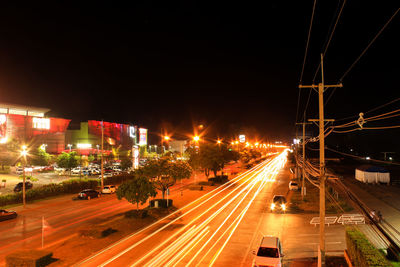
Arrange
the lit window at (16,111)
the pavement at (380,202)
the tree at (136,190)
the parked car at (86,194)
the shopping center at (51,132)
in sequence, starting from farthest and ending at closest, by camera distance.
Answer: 1. the lit window at (16,111)
2. the shopping center at (51,132)
3. the parked car at (86,194)
4. the tree at (136,190)
5. the pavement at (380,202)

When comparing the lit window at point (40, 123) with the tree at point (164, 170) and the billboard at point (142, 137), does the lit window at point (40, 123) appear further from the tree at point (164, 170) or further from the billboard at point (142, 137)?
the tree at point (164, 170)

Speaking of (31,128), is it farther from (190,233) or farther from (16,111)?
(190,233)

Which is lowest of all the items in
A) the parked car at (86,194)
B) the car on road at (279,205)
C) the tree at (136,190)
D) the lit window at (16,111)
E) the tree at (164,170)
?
the parked car at (86,194)

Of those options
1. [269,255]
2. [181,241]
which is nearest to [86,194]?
[181,241]

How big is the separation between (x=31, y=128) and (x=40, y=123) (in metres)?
3.47

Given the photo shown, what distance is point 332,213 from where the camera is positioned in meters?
24.7

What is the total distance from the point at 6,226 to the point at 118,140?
3929 inches

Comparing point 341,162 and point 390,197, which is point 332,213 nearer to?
point 390,197

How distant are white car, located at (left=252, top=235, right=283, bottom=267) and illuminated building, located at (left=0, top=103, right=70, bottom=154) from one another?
7410cm

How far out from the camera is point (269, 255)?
40.4 feet

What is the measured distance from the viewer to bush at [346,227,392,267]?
10375 millimetres

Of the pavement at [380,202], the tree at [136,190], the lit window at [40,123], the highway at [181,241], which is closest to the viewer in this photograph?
the highway at [181,241]

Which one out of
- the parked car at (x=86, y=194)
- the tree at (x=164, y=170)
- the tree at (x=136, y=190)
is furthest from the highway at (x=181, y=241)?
the parked car at (x=86, y=194)

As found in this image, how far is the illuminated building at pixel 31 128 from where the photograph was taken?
74.1m
